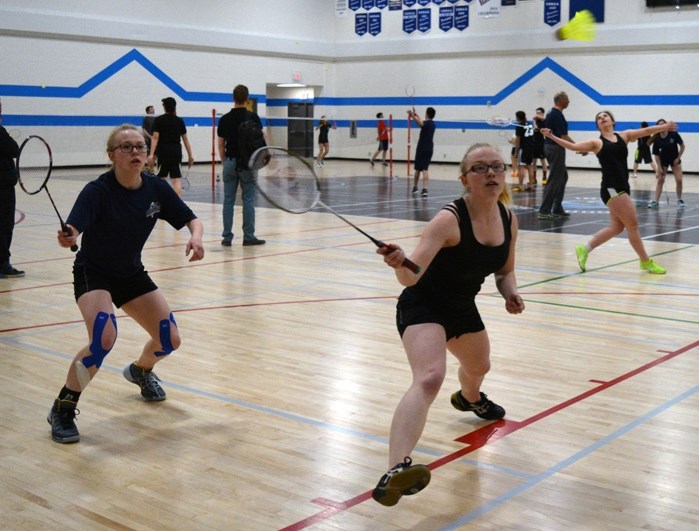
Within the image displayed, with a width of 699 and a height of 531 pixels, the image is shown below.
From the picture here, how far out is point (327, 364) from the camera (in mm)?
6719

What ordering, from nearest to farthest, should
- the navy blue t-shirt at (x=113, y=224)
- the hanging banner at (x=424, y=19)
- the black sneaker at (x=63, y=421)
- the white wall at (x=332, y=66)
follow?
the black sneaker at (x=63, y=421)
the navy blue t-shirt at (x=113, y=224)
the white wall at (x=332, y=66)
the hanging banner at (x=424, y=19)

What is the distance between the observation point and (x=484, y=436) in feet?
16.9

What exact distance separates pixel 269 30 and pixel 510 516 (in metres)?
33.3

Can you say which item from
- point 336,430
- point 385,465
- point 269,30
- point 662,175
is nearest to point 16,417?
point 336,430

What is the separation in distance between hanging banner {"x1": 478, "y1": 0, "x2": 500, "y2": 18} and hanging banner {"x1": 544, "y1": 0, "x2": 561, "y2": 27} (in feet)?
8.14

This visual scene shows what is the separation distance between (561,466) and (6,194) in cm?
779

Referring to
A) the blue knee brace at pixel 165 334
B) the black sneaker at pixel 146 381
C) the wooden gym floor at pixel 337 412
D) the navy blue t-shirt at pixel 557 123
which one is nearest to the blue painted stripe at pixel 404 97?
the navy blue t-shirt at pixel 557 123

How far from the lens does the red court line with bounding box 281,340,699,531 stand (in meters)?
4.04

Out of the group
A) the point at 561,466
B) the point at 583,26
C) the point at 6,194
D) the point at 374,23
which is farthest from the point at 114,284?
the point at 374,23

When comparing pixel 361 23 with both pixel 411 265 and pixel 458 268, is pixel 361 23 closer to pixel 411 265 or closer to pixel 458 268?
pixel 458 268

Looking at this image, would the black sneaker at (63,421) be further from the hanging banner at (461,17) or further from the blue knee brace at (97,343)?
the hanging banner at (461,17)

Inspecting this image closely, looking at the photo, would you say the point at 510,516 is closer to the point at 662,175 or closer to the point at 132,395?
the point at 132,395

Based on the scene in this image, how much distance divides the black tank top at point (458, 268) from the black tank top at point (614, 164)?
6.29 metres

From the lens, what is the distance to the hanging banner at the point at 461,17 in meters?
33.6
